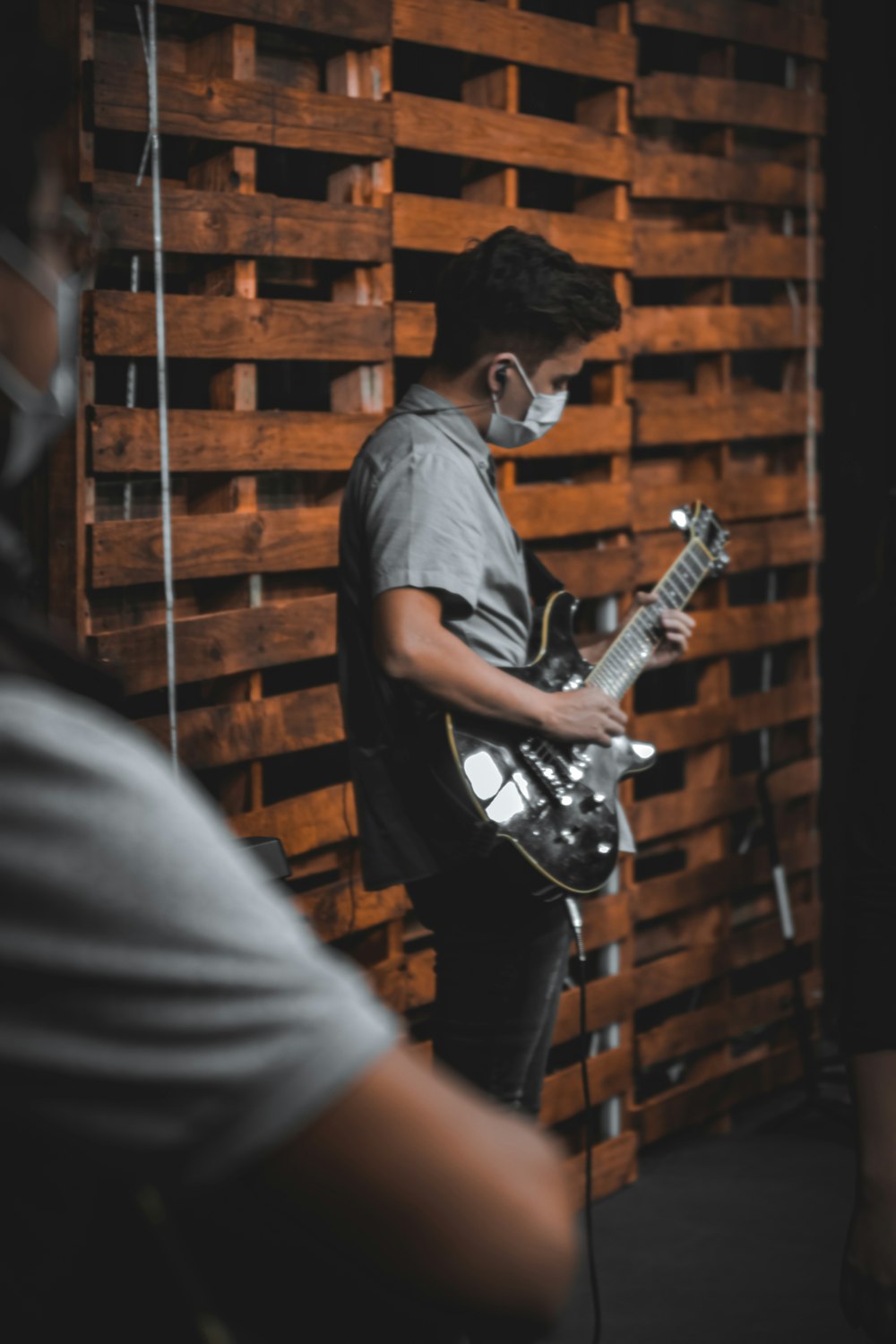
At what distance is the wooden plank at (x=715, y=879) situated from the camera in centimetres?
397

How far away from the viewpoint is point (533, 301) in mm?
2693

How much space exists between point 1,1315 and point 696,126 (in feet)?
13.3

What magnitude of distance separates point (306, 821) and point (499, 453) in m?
0.99

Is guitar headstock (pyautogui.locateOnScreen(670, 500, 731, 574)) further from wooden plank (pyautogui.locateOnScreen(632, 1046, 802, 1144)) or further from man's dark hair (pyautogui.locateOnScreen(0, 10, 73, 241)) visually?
man's dark hair (pyautogui.locateOnScreen(0, 10, 73, 241))

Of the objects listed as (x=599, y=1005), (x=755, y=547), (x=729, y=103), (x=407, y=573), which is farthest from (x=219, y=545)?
(x=729, y=103)

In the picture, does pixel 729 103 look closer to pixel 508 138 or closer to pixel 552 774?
pixel 508 138

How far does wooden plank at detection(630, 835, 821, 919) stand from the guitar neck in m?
0.95

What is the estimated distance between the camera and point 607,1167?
3.77m

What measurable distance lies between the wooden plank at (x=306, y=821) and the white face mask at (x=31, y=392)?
6.88 feet

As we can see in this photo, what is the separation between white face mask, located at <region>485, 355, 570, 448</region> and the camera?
275 centimetres

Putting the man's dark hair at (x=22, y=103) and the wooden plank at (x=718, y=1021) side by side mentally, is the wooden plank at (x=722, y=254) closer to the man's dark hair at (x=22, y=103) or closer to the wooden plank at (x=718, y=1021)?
the wooden plank at (x=718, y=1021)

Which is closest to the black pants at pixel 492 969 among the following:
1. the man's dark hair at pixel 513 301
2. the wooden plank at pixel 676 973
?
the man's dark hair at pixel 513 301

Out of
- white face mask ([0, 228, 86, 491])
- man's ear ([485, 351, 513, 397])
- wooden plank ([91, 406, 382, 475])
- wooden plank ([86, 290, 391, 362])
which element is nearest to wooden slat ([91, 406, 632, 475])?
wooden plank ([91, 406, 382, 475])

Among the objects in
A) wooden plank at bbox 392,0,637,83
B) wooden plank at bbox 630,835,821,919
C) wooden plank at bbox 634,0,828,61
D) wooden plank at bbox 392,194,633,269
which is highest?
wooden plank at bbox 634,0,828,61
